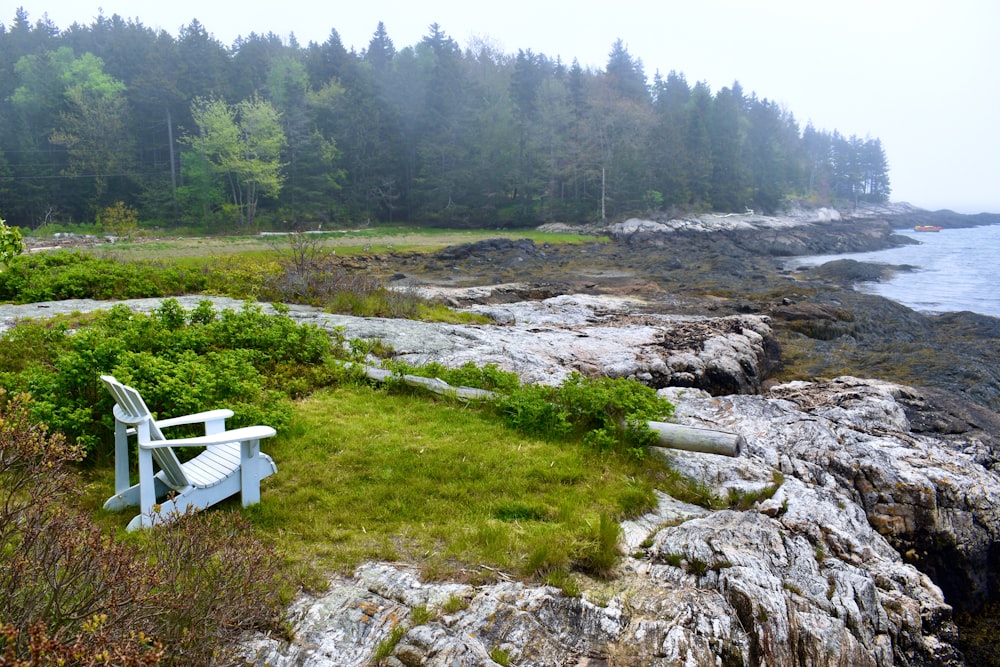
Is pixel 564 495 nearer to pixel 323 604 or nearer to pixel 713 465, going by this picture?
pixel 713 465

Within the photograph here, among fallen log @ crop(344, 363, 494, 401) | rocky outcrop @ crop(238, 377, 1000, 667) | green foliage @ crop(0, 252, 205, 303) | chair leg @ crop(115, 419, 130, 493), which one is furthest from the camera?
green foliage @ crop(0, 252, 205, 303)

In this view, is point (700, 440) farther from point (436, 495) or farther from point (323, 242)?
point (323, 242)

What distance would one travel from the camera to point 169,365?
242 inches

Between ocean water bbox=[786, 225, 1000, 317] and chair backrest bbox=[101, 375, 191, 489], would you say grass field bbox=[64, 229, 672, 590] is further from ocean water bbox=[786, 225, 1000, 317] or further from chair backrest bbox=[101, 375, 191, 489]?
ocean water bbox=[786, 225, 1000, 317]

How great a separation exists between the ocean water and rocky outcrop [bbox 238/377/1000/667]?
2004cm

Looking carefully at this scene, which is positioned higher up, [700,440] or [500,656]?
[700,440]

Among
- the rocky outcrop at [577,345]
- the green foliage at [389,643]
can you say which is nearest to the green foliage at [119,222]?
the rocky outcrop at [577,345]

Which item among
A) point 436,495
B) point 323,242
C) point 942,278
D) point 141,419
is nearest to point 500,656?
point 436,495

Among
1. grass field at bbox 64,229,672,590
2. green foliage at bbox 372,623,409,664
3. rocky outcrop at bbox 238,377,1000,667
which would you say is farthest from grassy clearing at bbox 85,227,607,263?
green foliage at bbox 372,623,409,664

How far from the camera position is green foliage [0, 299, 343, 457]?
566 centimetres

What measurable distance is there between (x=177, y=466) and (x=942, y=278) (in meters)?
38.4

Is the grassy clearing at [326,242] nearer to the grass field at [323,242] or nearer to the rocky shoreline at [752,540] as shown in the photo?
the grass field at [323,242]

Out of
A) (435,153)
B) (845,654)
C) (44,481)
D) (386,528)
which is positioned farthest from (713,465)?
(435,153)

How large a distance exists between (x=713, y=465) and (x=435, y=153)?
52.0m
